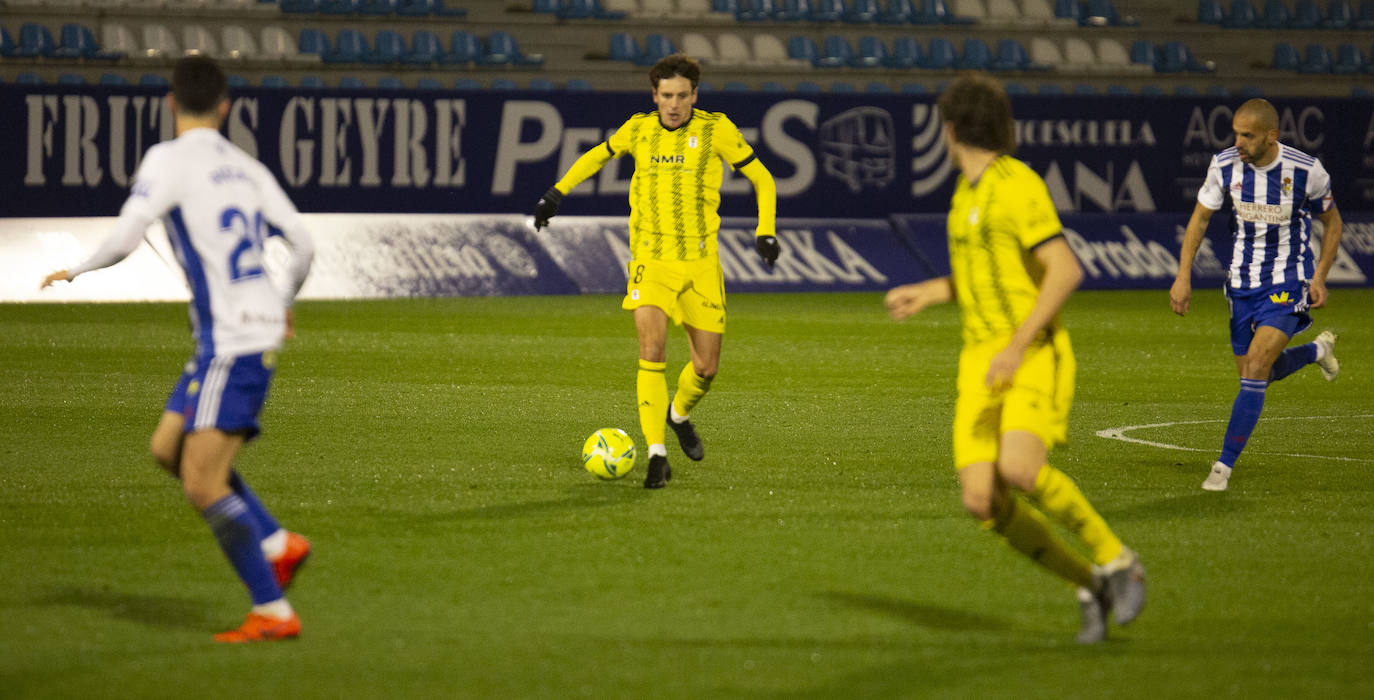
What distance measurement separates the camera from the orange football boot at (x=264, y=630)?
199 inches

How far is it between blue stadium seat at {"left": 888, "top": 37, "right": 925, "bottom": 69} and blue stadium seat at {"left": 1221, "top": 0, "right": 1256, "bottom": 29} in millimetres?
5544

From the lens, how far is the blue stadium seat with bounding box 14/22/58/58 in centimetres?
2012

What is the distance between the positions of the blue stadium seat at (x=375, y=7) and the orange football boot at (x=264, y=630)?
18416 millimetres

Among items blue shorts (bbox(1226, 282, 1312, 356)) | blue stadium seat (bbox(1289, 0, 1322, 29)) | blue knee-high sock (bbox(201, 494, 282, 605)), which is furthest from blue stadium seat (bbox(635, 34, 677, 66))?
blue knee-high sock (bbox(201, 494, 282, 605))

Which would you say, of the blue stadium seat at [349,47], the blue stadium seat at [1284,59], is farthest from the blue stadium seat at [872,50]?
the blue stadium seat at [349,47]

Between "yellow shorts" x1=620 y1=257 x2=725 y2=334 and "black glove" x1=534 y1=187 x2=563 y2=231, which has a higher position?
"black glove" x1=534 y1=187 x2=563 y2=231

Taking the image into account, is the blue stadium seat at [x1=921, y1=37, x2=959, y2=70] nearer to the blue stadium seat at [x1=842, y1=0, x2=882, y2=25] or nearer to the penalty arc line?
the blue stadium seat at [x1=842, y1=0, x2=882, y2=25]

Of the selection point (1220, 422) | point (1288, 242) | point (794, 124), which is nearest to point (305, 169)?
point (794, 124)

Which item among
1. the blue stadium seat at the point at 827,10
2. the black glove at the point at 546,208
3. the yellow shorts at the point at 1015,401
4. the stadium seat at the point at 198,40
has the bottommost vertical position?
the blue stadium seat at the point at 827,10

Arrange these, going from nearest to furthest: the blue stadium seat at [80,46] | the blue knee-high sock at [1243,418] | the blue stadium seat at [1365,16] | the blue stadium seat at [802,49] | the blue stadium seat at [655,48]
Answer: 1. the blue knee-high sock at [1243,418]
2. the blue stadium seat at [80,46]
3. the blue stadium seat at [655,48]
4. the blue stadium seat at [802,49]
5. the blue stadium seat at [1365,16]

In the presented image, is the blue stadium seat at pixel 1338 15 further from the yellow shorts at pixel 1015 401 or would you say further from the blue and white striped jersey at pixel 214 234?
the blue and white striped jersey at pixel 214 234

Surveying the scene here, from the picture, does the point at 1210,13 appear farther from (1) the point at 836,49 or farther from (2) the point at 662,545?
(2) the point at 662,545

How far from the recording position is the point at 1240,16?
2700cm

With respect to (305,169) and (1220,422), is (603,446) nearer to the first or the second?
(1220,422)
